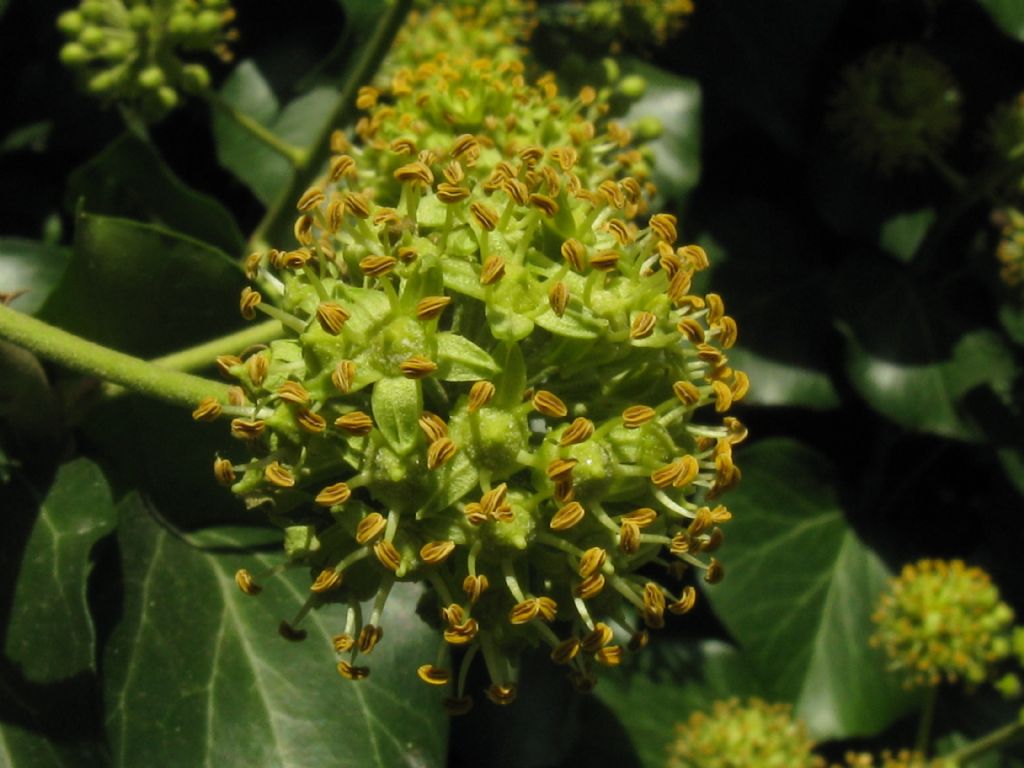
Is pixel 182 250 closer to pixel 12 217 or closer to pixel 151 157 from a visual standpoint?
pixel 151 157

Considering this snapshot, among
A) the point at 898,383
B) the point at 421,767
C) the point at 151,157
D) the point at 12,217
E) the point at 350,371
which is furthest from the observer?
the point at 898,383

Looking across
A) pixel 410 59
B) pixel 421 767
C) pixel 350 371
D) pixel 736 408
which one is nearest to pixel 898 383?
pixel 736 408

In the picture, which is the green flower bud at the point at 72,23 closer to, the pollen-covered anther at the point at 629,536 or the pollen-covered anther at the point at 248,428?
the pollen-covered anther at the point at 248,428

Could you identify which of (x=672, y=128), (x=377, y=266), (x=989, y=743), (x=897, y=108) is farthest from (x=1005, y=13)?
(x=377, y=266)

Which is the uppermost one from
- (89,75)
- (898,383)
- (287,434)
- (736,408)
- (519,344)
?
(519,344)

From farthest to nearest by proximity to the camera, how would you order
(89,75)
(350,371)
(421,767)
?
(89,75), (421,767), (350,371)

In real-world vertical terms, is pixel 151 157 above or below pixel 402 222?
below

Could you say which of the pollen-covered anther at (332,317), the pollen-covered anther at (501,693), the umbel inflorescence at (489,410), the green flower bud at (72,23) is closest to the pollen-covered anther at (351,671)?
the umbel inflorescence at (489,410)
